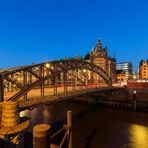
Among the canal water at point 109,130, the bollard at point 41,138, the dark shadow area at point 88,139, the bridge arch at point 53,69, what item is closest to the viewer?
the bollard at point 41,138

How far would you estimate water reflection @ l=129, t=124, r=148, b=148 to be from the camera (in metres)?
19.4

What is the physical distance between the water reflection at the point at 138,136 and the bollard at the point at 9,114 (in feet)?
49.5

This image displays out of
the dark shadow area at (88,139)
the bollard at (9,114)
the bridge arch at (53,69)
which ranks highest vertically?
the bridge arch at (53,69)

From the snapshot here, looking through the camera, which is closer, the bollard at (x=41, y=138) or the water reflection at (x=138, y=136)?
the bollard at (x=41, y=138)

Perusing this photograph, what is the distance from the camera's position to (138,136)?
855 inches

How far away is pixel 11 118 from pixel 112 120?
2287 cm

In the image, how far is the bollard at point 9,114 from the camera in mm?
8648

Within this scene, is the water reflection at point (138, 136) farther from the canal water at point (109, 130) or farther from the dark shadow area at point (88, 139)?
the dark shadow area at point (88, 139)

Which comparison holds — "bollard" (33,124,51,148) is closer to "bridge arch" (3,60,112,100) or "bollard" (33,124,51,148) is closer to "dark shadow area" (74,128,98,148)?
"bridge arch" (3,60,112,100)

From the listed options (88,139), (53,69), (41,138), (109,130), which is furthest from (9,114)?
(109,130)

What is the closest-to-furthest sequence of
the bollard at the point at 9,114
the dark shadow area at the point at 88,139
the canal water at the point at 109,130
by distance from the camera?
1. the bollard at the point at 9,114
2. the dark shadow area at the point at 88,139
3. the canal water at the point at 109,130

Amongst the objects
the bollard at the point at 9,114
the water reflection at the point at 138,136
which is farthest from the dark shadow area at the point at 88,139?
the bollard at the point at 9,114

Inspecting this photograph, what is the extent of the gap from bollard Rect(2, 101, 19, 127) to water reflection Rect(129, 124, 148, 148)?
15.1 m

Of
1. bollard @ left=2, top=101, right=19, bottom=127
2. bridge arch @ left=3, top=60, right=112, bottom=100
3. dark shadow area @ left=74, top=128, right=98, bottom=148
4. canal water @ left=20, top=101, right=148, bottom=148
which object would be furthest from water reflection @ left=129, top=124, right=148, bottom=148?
bollard @ left=2, top=101, right=19, bottom=127
